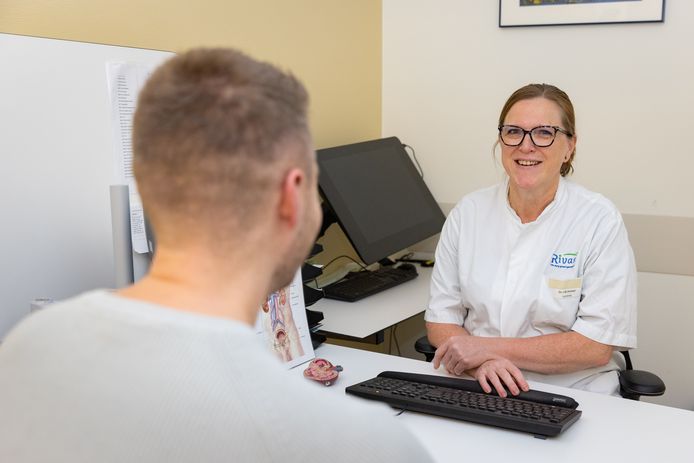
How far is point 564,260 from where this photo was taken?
2.02m

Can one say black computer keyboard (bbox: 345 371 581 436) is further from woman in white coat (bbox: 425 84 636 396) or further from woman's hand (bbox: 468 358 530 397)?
woman in white coat (bbox: 425 84 636 396)

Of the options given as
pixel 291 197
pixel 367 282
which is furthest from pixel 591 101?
pixel 291 197

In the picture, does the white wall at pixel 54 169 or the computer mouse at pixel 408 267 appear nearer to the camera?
the white wall at pixel 54 169

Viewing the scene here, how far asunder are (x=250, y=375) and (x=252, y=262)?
0.13m

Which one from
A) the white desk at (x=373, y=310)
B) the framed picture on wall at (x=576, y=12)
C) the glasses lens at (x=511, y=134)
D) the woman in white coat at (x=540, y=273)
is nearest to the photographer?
the woman in white coat at (x=540, y=273)

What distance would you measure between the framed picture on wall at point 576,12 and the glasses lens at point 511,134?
1.08 m

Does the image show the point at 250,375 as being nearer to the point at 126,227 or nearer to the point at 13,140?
the point at 126,227

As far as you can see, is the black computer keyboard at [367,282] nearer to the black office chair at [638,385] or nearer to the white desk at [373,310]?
the white desk at [373,310]

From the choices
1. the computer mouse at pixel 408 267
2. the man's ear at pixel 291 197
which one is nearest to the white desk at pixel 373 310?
the computer mouse at pixel 408 267

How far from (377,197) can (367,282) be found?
0.34m

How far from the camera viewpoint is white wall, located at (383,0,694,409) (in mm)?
2830

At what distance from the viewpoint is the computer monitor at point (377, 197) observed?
8.77 ft

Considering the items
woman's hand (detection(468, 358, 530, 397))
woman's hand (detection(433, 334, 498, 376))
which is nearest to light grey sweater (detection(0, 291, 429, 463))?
woman's hand (detection(468, 358, 530, 397))

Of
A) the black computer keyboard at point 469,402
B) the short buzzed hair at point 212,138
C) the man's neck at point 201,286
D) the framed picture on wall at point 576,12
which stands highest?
the framed picture on wall at point 576,12
